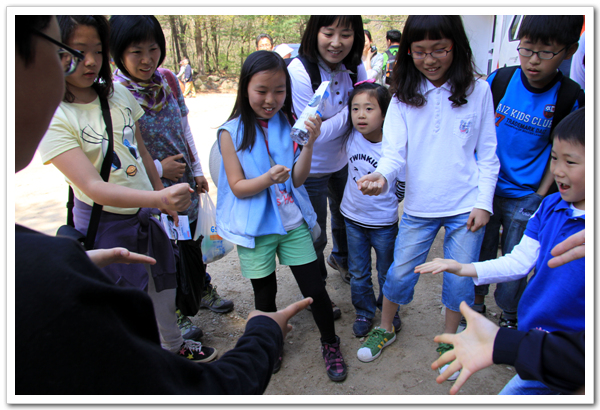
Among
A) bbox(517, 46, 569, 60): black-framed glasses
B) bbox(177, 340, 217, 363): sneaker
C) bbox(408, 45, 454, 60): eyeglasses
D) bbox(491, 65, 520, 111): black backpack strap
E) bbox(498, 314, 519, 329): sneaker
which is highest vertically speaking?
bbox(517, 46, 569, 60): black-framed glasses

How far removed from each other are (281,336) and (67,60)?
101 cm

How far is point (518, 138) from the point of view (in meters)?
2.28

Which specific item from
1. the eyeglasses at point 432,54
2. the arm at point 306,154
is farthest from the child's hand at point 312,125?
the eyeglasses at point 432,54

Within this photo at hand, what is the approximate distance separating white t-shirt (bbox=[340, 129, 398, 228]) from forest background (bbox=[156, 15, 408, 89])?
1734cm

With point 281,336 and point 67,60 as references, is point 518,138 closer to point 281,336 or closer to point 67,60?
point 281,336

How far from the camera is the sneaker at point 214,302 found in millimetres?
2939

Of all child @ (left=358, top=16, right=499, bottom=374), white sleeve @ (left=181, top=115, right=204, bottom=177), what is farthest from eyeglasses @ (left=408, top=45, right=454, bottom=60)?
white sleeve @ (left=181, top=115, right=204, bottom=177)

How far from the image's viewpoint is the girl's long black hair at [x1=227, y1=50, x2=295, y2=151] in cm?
205

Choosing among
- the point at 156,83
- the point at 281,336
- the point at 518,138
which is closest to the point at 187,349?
the point at 281,336

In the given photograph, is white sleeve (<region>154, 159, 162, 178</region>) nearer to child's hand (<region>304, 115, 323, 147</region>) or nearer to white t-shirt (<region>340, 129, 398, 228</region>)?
child's hand (<region>304, 115, 323, 147</region>)

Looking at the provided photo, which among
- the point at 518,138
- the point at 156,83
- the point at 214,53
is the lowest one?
the point at 518,138

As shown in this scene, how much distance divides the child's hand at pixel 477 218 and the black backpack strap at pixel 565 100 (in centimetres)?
65

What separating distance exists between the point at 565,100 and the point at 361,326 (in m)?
1.78

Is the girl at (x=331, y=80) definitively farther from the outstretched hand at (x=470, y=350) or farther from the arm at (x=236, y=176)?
the outstretched hand at (x=470, y=350)
